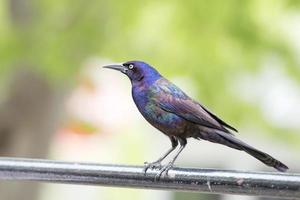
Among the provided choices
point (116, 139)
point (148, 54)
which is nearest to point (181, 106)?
point (148, 54)

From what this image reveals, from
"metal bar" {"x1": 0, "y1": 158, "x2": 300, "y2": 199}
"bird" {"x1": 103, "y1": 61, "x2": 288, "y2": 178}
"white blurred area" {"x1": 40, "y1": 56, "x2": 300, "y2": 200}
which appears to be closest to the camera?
"metal bar" {"x1": 0, "y1": 158, "x2": 300, "y2": 199}

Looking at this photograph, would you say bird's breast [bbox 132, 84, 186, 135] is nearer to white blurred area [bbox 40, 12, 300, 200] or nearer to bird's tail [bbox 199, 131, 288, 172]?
bird's tail [bbox 199, 131, 288, 172]

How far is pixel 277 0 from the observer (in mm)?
5250

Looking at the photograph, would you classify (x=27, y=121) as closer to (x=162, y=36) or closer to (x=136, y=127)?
(x=162, y=36)

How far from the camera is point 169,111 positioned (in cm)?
185

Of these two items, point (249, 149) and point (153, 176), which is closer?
point (249, 149)

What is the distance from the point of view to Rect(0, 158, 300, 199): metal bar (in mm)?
1696

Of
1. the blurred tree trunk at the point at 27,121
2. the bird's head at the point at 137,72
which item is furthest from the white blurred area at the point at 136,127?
the bird's head at the point at 137,72

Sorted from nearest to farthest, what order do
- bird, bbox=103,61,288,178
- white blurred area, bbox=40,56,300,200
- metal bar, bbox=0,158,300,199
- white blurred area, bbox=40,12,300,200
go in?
metal bar, bbox=0,158,300,199, bird, bbox=103,61,288,178, white blurred area, bbox=40,12,300,200, white blurred area, bbox=40,56,300,200

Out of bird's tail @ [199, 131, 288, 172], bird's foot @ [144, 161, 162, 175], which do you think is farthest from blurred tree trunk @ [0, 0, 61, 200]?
bird's tail @ [199, 131, 288, 172]

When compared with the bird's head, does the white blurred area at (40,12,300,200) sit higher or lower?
lower

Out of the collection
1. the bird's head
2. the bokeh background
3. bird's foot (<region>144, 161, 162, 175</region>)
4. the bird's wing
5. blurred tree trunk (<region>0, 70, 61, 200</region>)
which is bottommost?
blurred tree trunk (<region>0, 70, 61, 200</region>)

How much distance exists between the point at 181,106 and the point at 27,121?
4049 mm

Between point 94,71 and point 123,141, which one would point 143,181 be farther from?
point 123,141
